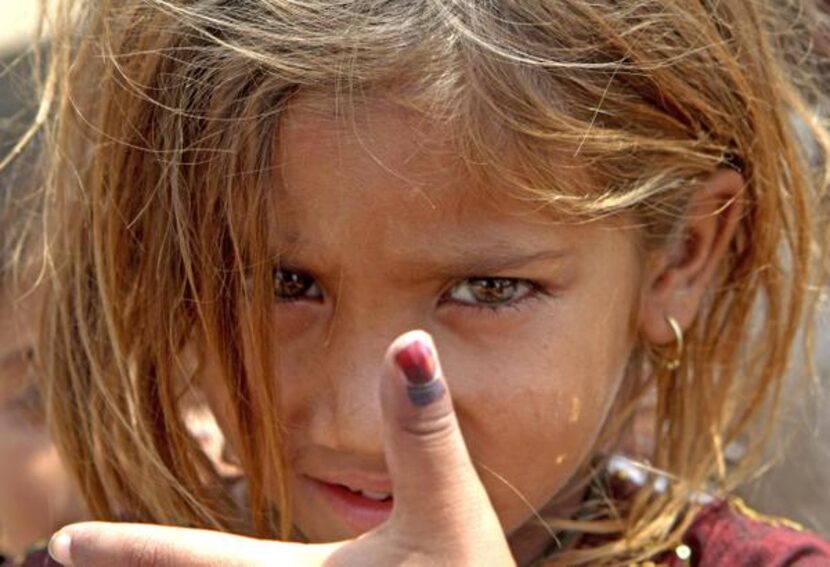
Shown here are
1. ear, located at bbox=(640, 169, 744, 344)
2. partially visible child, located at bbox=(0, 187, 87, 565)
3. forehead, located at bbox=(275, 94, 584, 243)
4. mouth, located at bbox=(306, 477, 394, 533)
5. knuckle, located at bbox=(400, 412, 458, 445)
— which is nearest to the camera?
knuckle, located at bbox=(400, 412, 458, 445)

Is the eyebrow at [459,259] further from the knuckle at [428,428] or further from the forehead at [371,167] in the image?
the knuckle at [428,428]

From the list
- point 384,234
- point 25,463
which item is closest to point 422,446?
point 384,234

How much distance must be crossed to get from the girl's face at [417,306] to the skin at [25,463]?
795 millimetres

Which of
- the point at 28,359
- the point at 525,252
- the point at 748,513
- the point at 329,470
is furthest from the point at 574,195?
the point at 28,359

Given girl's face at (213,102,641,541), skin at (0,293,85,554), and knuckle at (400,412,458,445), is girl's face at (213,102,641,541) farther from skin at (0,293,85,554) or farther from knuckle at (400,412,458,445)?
skin at (0,293,85,554)

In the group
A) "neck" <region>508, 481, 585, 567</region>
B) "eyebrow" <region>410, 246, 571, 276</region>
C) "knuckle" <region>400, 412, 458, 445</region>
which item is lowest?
"neck" <region>508, 481, 585, 567</region>

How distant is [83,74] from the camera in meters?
1.73

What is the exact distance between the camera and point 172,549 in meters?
1.25

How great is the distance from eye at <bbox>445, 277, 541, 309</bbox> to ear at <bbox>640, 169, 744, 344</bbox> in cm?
22


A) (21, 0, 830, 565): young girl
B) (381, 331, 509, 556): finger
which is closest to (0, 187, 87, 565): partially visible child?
(21, 0, 830, 565): young girl

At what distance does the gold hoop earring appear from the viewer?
1.80m

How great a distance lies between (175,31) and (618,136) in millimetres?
444

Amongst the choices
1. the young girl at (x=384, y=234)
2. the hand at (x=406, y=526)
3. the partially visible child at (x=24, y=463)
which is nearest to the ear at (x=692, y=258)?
the young girl at (x=384, y=234)

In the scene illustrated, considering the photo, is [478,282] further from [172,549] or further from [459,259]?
[172,549]
